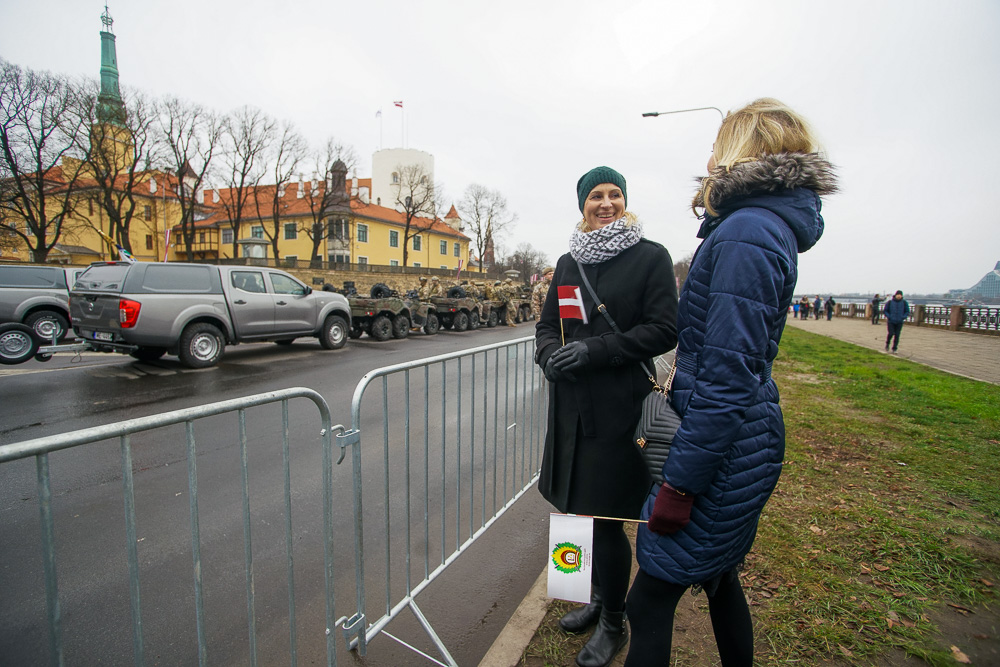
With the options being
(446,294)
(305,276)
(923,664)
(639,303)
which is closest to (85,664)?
(639,303)

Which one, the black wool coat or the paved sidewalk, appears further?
the paved sidewalk

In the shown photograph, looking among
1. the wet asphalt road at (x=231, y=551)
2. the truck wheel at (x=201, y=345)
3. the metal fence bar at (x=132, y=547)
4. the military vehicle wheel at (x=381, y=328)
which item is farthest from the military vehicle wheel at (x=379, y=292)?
the metal fence bar at (x=132, y=547)

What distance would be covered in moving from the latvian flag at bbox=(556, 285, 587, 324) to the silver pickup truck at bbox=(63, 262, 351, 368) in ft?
27.7

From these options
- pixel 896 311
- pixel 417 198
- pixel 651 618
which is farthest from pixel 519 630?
pixel 417 198

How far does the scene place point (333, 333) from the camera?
11.9m

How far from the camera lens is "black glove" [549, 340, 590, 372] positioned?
1897 mm

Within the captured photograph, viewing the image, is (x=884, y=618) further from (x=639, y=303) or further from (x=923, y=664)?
(x=639, y=303)

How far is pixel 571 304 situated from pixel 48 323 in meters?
12.7

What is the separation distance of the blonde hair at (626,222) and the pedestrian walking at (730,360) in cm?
44

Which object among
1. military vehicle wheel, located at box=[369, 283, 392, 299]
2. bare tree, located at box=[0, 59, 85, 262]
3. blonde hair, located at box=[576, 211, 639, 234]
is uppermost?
bare tree, located at box=[0, 59, 85, 262]

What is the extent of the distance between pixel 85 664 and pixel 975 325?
2898cm

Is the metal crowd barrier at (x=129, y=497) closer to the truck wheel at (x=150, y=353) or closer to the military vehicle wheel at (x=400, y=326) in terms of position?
the truck wheel at (x=150, y=353)

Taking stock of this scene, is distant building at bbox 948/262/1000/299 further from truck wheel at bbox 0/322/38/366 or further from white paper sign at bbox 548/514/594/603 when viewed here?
truck wheel at bbox 0/322/38/366

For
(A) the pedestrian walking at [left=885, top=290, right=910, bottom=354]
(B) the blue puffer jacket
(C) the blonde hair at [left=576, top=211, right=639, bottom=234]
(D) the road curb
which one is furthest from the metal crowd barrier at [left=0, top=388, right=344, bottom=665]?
(A) the pedestrian walking at [left=885, top=290, right=910, bottom=354]
